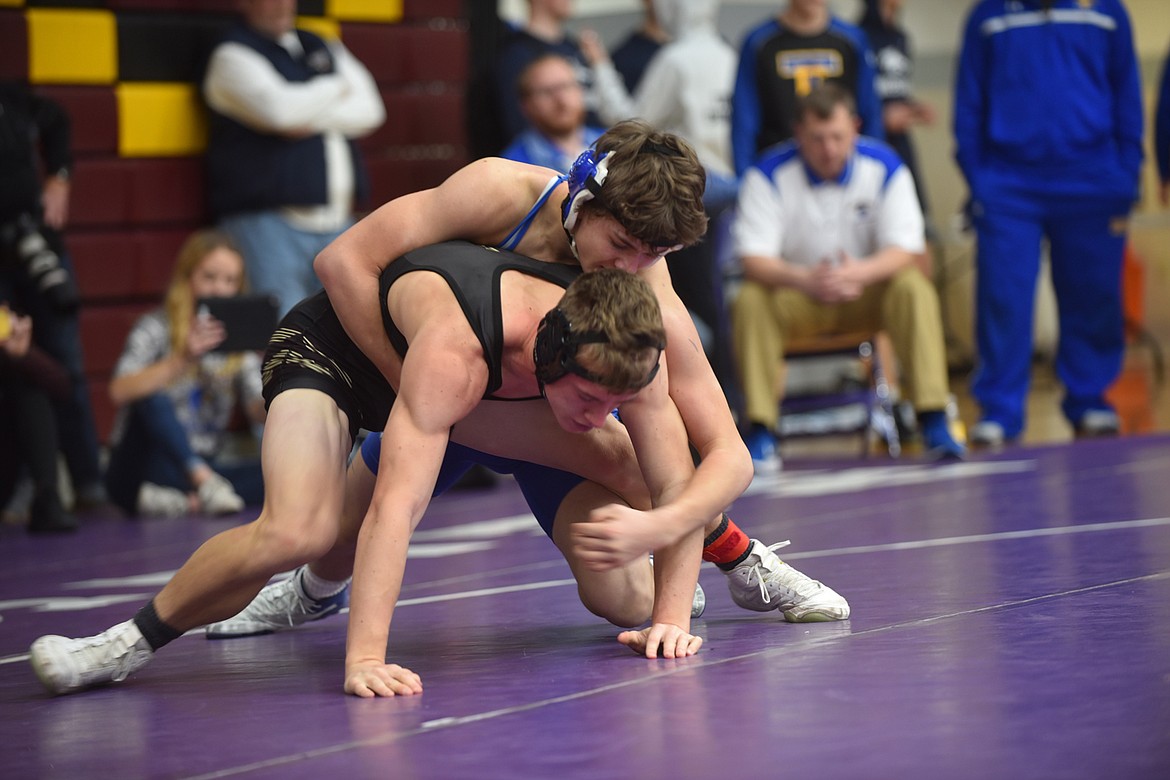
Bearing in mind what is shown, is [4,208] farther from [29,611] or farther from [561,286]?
[561,286]

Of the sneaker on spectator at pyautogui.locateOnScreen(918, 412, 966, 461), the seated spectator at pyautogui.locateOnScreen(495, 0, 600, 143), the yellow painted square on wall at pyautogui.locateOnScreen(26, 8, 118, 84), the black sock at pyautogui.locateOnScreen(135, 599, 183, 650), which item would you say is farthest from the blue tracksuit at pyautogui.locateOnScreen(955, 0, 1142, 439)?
the black sock at pyautogui.locateOnScreen(135, 599, 183, 650)

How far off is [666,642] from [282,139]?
427cm

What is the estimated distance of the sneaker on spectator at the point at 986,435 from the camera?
5941 mm

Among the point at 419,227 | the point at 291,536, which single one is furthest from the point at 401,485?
the point at 419,227

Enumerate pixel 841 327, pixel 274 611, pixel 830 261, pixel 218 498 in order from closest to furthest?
pixel 274 611 < pixel 218 498 < pixel 830 261 < pixel 841 327

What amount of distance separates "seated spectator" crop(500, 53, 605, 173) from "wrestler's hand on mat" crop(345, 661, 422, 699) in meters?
3.78

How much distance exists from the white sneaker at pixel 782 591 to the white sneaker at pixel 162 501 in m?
3.20

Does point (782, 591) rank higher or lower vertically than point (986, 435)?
higher

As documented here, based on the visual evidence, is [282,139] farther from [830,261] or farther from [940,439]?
[940,439]

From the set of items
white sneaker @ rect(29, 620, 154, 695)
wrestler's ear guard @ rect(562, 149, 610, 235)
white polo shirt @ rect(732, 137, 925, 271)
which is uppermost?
wrestler's ear guard @ rect(562, 149, 610, 235)

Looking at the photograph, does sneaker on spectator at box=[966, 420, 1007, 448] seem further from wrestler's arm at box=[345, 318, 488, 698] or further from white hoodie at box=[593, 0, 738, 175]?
wrestler's arm at box=[345, 318, 488, 698]

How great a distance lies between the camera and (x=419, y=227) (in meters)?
2.68

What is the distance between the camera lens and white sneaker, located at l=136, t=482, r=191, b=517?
18.2 feet

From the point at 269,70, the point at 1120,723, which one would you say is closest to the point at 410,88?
the point at 269,70
